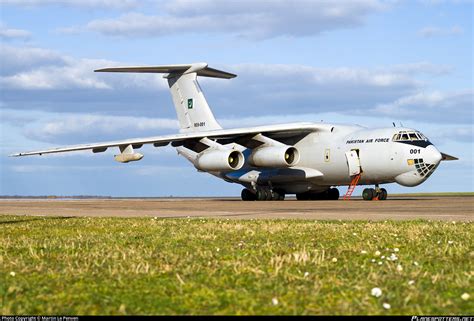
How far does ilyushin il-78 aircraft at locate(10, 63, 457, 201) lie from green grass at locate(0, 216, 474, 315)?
22333mm

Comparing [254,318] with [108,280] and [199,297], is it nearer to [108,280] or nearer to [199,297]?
[199,297]

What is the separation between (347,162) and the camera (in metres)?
34.1

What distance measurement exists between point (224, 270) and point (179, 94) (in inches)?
1425

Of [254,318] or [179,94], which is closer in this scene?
[254,318]

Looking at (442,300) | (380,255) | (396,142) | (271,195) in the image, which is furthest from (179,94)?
(442,300)

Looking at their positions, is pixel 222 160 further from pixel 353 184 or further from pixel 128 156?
pixel 353 184

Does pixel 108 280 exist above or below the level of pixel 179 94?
below

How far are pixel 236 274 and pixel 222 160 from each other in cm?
2895

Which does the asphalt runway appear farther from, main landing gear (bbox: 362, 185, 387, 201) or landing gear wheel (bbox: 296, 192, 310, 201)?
landing gear wheel (bbox: 296, 192, 310, 201)

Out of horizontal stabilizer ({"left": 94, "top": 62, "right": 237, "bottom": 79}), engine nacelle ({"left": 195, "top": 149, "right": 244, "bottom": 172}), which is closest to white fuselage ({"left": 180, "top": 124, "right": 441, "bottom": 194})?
engine nacelle ({"left": 195, "top": 149, "right": 244, "bottom": 172})

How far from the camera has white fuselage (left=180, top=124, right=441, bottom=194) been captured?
32438 millimetres

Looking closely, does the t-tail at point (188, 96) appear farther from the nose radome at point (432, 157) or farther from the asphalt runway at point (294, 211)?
the asphalt runway at point (294, 211)

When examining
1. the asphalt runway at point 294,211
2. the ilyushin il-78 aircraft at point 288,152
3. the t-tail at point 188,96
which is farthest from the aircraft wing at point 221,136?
the asphalt runway at point 294,211

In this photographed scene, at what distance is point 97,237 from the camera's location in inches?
435
